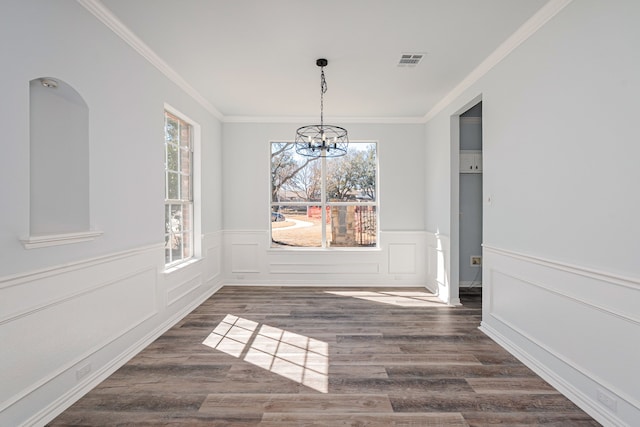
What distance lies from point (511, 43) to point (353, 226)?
3.26 metres

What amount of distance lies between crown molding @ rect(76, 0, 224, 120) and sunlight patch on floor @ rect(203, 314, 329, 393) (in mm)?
2752

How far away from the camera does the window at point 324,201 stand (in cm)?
Answer: 530

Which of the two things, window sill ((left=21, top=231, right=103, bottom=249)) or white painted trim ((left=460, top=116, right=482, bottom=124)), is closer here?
window sill ((left=21, top=231, right=103, bottom=249))

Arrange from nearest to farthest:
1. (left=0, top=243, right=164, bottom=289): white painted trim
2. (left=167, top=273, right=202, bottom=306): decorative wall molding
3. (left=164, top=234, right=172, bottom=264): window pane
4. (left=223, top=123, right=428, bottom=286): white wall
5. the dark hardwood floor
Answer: (left=0, top=243, right=164, bottom=289): white painted trim
the dark hardwood floor
(left=167, top=273, right=202, bottom=306): decorative wall molding
(left=164, top=234, right=172, bottom=264): window pane
(left=223, top=123, right=428, bottom=286): white wall

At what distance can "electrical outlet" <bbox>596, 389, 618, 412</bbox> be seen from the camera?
1844mm

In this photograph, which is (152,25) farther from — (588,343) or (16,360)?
(588,343)

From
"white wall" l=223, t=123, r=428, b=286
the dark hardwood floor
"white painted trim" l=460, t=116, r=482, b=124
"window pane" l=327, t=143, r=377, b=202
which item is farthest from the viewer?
"window pane" l=327, t=143, r=377, b=202

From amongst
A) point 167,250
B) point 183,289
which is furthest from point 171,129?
point 183,289

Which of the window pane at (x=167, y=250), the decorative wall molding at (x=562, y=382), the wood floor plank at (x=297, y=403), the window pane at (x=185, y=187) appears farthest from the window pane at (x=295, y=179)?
the wood floor plank at (x=297, y=403)

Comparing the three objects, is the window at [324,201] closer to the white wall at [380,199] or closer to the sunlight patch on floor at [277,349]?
the white wall at [380,199]

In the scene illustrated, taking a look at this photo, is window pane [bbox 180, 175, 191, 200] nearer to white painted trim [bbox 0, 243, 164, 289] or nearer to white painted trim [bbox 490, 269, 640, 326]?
white painted trim [bbox 0, 243, 164, 289]

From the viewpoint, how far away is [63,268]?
2.04 meters

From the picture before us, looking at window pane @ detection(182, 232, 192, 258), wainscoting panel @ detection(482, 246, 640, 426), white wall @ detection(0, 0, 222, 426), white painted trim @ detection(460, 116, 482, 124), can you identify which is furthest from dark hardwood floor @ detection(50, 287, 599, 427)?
white painted trim @ detection(460, 116, 482, 124)

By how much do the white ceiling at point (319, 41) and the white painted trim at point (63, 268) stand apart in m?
1.84
